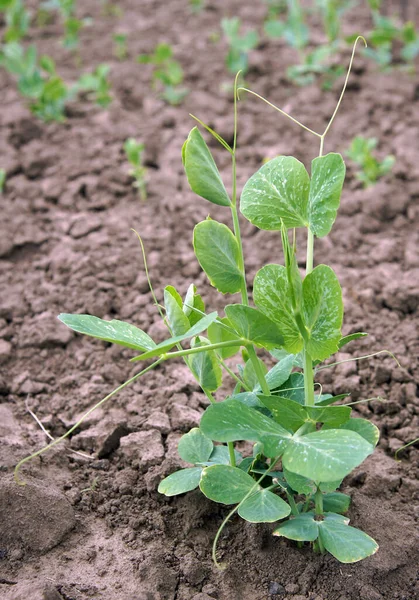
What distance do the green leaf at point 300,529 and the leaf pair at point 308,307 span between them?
1.04 ft

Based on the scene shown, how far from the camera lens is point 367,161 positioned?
2889 millimetres

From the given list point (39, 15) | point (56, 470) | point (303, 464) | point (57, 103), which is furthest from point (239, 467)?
point (39, 15)

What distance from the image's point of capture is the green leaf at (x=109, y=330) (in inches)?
49.2

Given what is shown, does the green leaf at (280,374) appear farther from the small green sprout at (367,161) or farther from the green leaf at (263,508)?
the small green sprout at (367,161)

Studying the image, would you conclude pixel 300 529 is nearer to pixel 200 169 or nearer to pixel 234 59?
pixel 200 169

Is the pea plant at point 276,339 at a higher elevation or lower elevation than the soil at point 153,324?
higher

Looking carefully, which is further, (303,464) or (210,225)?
(210,225)

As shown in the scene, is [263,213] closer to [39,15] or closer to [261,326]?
[261,326]

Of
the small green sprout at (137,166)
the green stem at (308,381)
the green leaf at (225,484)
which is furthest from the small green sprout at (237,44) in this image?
the green leaf at (225,484)

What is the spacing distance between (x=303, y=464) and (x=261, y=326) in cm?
26

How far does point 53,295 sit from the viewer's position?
245cm

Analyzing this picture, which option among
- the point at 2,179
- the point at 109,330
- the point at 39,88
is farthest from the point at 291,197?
the point at 39,88

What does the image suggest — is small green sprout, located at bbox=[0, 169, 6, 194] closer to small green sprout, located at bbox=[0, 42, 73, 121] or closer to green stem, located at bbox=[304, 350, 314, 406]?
small green sprout, located at bbox=[0, 42, 73, 121]

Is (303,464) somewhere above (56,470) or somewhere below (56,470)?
above
